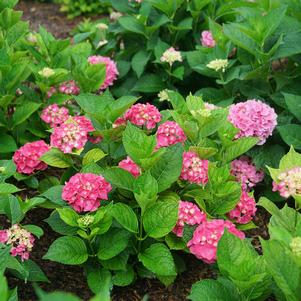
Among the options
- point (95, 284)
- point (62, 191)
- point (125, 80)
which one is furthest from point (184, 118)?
point (125, 80)

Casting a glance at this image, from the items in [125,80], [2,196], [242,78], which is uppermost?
[2,196]

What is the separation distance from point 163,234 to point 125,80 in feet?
6.97

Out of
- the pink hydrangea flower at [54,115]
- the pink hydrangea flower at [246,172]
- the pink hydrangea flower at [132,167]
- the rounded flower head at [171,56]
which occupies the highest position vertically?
the pink hydrangea flower at [132,167]

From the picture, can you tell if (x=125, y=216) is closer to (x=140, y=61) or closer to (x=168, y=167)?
(x=168, y=167)

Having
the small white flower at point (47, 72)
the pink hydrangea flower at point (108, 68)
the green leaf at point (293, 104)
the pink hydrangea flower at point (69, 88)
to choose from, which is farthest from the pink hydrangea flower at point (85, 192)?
the pink hydrangea flower at point (108, 68)

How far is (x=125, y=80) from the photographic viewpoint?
4.62 meters

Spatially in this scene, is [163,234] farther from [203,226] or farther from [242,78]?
[242,78]

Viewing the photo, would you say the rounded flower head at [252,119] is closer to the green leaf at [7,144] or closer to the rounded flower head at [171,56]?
the rounded flower head at [171,56]

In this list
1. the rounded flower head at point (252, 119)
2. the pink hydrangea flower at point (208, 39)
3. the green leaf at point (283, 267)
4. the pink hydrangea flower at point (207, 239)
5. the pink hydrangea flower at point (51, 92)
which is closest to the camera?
the green leaf at point (283, 267)

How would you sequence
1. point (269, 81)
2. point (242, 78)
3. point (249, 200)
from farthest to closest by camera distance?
point (269, 81)
point (242, 78)
point (249, 200)

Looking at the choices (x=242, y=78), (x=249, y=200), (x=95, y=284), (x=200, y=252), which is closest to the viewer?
(x=200, y=252)

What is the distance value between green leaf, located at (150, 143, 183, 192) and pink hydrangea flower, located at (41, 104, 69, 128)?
37.5 inches

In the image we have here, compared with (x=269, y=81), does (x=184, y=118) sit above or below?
above

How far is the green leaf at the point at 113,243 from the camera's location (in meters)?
2.77
